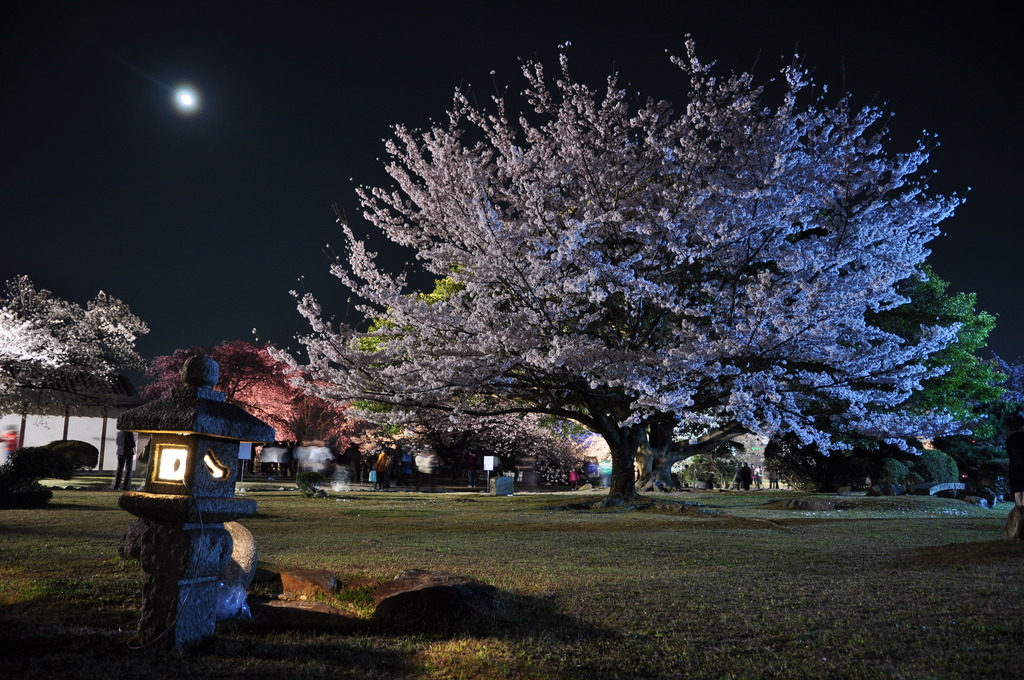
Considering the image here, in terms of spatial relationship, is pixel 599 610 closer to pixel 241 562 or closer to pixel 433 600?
pixel 433 600

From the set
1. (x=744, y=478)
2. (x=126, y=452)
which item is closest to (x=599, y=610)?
(x=126, y=452)

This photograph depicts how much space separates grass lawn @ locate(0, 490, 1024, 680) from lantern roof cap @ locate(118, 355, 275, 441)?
1.32 meters

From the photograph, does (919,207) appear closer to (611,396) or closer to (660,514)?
(611,396)

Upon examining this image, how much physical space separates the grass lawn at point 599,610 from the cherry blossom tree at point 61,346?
53.0 ft

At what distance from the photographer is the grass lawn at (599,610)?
368cm

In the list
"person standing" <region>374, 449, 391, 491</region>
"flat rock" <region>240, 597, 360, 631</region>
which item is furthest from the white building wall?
"flat rock" <region>240, 597, 360, 631</region>

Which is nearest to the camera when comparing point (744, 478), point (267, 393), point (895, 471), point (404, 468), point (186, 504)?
point (186, 504)

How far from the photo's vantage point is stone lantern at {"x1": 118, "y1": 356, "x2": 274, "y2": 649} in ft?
13.4

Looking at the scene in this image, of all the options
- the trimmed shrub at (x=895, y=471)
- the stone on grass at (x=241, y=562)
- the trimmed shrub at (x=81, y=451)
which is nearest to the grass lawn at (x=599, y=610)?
the stone on grass at (x=241, y=562)

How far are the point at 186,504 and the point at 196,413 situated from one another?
1.83 feet

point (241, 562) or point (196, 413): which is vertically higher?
point (196, 413)

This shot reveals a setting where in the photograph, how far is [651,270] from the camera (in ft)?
50.3

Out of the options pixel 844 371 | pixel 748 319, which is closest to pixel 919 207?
pixel 844 371

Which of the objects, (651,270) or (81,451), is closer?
(651,270)
